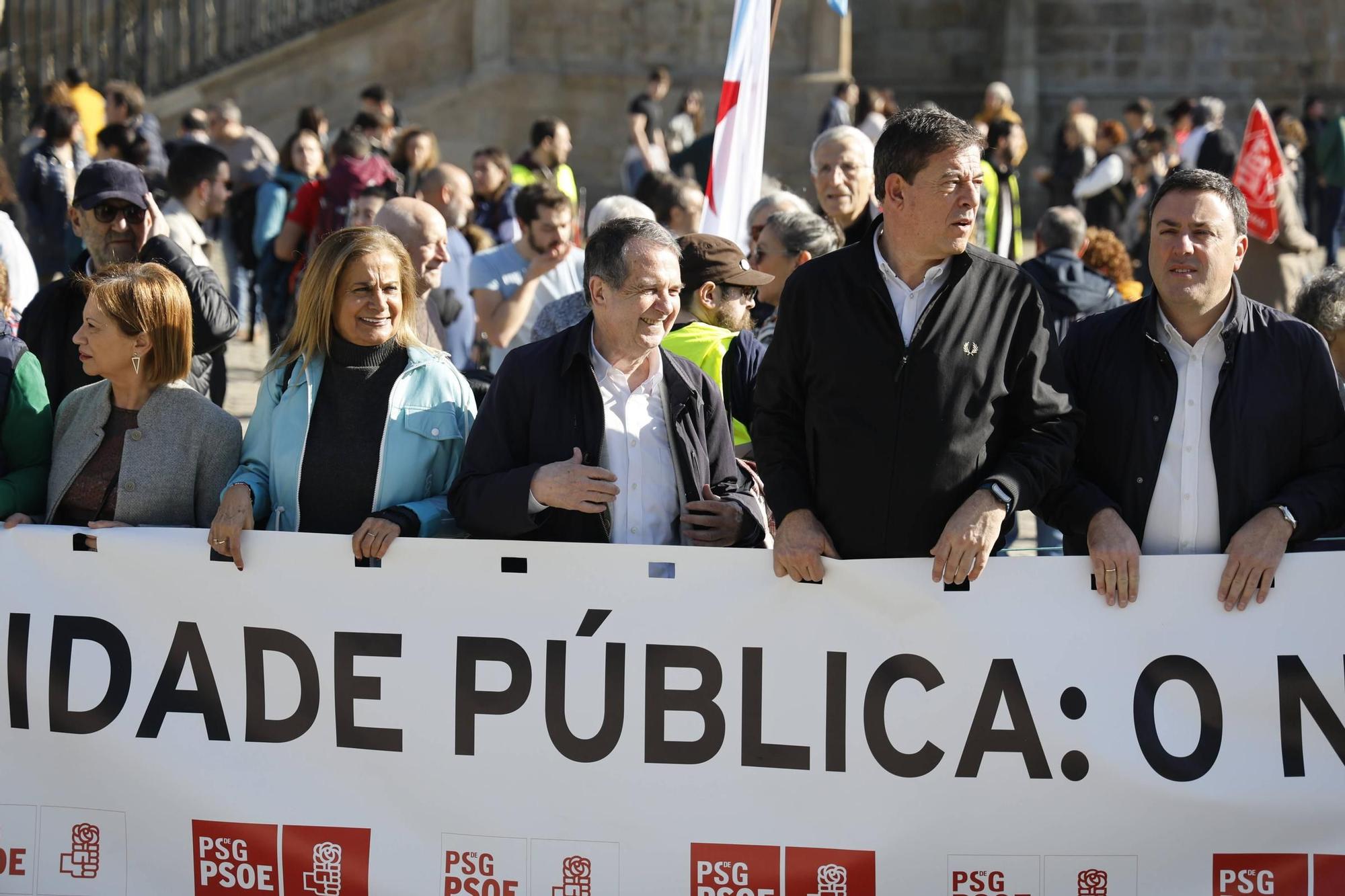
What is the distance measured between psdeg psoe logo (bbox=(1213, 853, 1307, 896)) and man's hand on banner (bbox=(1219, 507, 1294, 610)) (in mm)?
636

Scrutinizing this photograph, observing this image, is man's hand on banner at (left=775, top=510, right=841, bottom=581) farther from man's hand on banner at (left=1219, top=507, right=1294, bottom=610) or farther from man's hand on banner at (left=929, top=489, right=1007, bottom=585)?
man's hand on banner at (left=1219, top=507, right=1294, bottom=610)

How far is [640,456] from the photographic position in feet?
14.9

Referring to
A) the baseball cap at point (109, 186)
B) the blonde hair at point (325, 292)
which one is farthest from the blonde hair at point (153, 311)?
the baseball cap at point (109, 186)

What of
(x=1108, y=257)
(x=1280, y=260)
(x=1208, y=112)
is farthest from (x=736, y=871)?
(x=1208, y=112)

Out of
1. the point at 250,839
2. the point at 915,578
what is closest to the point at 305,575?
the point at 250,839

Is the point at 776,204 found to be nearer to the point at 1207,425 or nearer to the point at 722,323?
the point at 722,323

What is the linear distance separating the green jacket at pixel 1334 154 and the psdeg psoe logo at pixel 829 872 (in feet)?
51.6

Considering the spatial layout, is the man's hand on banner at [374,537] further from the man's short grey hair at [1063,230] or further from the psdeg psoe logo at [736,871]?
the man's short grey hair at [1063,230]

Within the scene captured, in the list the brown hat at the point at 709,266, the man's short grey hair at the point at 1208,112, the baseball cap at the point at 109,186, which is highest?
the man's short grey hair at the point at 1208,112

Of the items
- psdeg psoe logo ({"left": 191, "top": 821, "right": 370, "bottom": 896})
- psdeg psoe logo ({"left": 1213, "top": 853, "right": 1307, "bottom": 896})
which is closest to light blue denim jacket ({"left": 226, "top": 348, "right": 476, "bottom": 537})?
psdeg psoe logo ({"left": 191, "top": 821, "right": 370, "bottom": 896})

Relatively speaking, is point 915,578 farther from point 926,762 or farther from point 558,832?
point 558,832

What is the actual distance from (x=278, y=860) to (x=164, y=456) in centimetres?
115

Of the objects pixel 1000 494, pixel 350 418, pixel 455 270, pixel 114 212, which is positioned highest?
pixel 455 270

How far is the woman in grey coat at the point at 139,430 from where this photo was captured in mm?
4746
